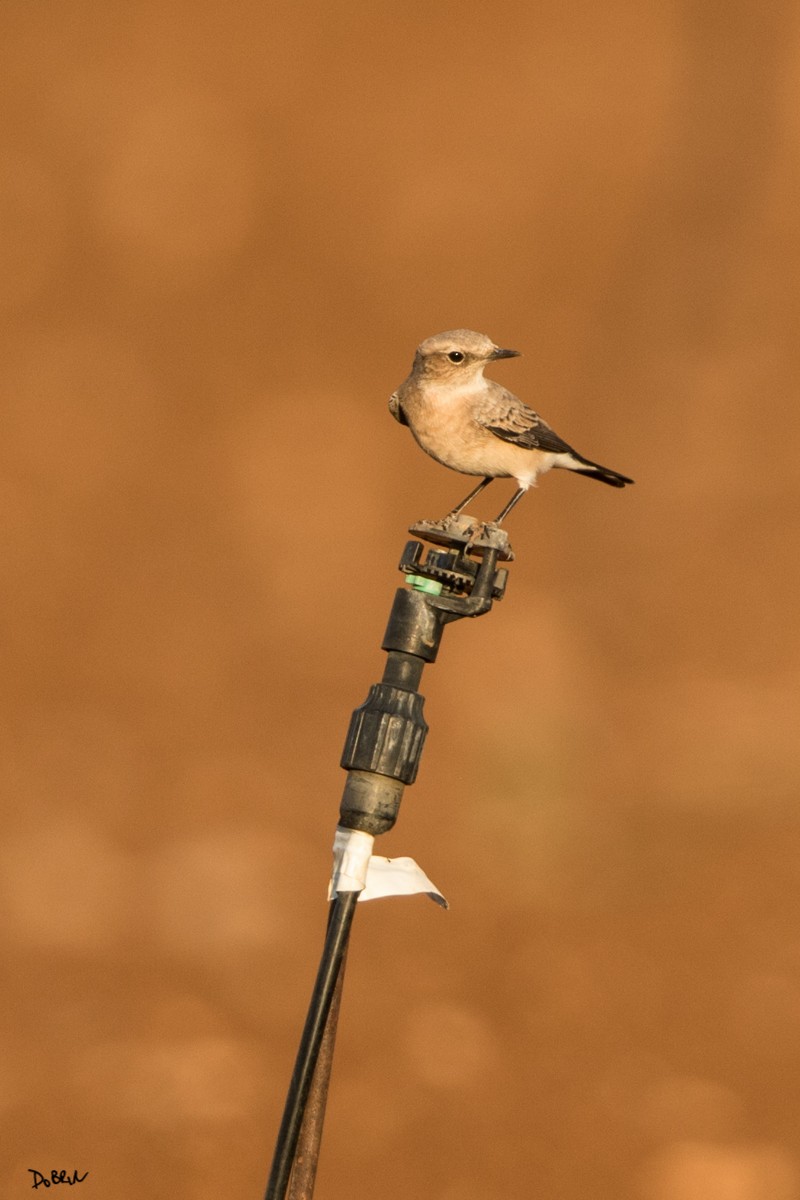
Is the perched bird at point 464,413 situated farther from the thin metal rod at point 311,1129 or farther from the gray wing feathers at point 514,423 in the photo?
the thin metal rod at point 311,1129

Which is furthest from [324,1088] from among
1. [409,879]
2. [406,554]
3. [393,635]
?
[406,554]

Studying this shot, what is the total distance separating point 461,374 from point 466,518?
62cm

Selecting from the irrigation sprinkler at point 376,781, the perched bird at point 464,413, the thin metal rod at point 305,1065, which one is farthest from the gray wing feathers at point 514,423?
the thin metal rod at point 305,1065

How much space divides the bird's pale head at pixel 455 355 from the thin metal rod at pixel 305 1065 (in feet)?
4.00

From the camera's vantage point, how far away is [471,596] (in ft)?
4.81


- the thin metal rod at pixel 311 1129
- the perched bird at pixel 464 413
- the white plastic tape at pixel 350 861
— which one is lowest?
the thin metal rod at pixel 311 1129

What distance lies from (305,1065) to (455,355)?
4.42 ft

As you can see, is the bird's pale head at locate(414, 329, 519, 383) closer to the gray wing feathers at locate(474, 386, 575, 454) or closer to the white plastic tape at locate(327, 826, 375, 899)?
the gray wing feathers at locate(474, 386, 575, 454)

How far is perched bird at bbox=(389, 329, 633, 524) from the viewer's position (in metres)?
2.27

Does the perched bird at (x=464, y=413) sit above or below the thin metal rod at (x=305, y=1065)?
above

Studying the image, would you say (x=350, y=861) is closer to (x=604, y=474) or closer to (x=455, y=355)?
(x=455, y=355)

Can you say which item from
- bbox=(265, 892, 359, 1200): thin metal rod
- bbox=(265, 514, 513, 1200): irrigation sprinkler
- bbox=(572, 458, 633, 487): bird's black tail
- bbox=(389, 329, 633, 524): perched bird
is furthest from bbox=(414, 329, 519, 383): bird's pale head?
Result: bbox=(265, 892, 359, 1200): thin metal rod

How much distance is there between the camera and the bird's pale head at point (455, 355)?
2.27 meters

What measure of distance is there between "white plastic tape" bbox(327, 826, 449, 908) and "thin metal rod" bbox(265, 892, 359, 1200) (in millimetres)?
49
